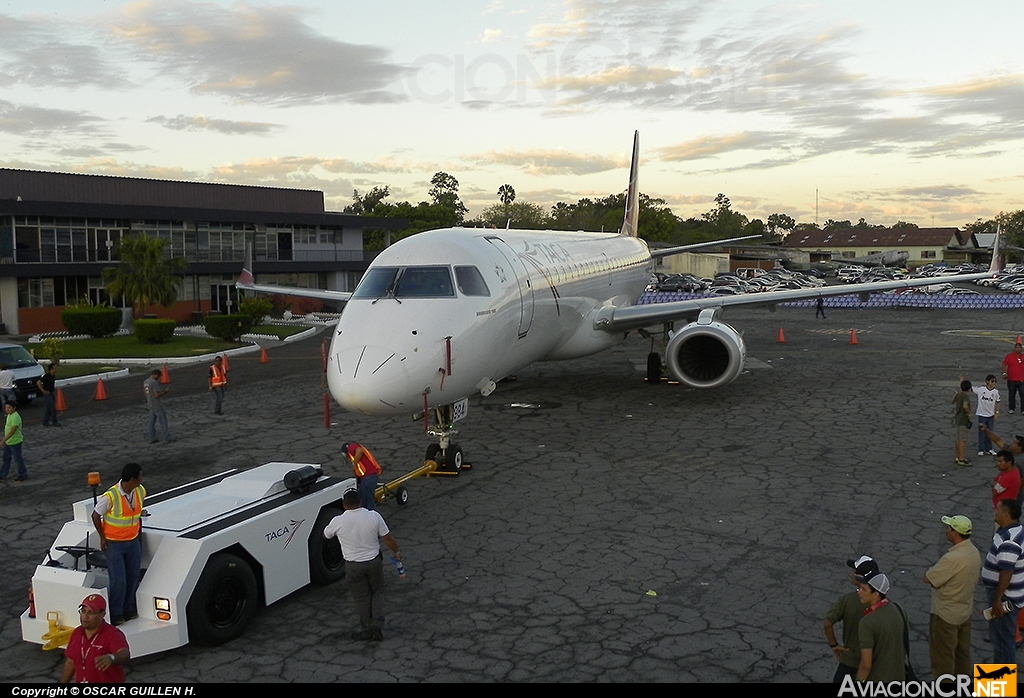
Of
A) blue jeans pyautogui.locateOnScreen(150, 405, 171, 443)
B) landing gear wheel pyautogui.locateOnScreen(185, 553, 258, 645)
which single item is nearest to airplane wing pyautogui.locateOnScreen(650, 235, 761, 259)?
blue jeans pyautogui.locateOnScreen(150, 405, 171, 443)

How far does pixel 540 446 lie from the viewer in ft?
50.0

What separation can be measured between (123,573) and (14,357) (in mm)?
17968

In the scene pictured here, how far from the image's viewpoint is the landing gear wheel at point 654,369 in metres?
A: 22.0

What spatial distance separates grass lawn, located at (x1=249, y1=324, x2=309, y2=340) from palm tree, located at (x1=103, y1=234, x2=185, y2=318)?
4.52m

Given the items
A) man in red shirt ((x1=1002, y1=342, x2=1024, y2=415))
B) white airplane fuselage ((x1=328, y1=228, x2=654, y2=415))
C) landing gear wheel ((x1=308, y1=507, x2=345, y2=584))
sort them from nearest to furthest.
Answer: landing gear wheel ((x1=308, y1=507, x2=345, y2=584)), white airplane fuselage ((x1=328, y1=228, x2=654, y2=415)), man in red shirt ((x1=1002, y1=342, x2=1024, y2=415))

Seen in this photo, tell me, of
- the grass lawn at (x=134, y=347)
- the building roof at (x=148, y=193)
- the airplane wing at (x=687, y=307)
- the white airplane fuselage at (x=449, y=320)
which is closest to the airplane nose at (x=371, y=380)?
the white airplane fuselage at (x=449, y=320)

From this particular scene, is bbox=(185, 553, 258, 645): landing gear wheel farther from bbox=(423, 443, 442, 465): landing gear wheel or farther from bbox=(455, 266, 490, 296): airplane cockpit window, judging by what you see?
bbox=(455, 266, 490, 296): airplane cockpit window

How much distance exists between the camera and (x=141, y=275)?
121 ft

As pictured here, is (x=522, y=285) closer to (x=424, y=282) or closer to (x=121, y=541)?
(x=424, y=282)

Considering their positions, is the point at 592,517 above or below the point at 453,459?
below


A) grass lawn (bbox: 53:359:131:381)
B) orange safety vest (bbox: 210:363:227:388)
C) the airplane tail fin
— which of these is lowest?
grass lawn (bbox: 53:359:131:381)

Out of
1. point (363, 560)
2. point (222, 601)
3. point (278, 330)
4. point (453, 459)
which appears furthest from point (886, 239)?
point (222, 601)

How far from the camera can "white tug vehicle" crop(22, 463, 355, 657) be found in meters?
7.31

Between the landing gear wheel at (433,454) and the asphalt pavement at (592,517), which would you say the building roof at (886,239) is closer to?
the asphalt pavement at (592,517)
